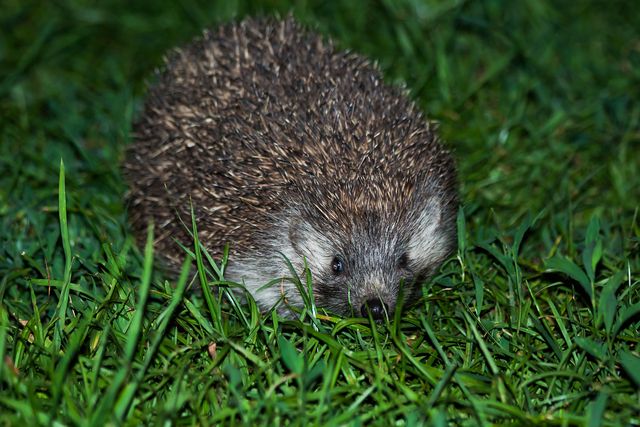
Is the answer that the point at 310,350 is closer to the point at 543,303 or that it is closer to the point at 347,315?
the point at 347,315

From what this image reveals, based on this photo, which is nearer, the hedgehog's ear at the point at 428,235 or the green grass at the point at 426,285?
the green grass at the point at 426,285

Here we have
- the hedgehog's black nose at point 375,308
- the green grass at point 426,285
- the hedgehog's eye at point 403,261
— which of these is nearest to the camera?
the green grass at point 426,285

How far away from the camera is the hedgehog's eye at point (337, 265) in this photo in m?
4.21

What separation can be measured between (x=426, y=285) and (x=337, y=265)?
598 mm

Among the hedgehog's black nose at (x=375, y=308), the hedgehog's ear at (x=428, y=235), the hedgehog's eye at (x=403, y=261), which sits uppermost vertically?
the hedgehog's ear at (x=428, y=235)

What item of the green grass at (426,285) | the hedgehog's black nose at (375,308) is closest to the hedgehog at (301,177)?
the hedgehog's black nose at (375,308)

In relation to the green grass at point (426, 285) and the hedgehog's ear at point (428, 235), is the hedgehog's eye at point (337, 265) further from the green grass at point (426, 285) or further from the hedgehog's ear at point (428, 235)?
the hedgehog's ear at point (428, 235)

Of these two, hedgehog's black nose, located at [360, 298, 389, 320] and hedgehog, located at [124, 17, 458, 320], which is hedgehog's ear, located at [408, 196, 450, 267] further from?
hedgehog's black nose, located at [360, 298, 389, 320]

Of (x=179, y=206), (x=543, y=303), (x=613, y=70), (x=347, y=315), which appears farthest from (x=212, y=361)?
(x=613, y=70)

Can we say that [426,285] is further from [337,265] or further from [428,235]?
[337,265]

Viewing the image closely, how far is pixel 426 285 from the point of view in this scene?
4512 mm

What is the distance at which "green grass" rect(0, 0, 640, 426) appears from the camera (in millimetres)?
3553

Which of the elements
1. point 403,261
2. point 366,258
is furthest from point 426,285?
point 366,258

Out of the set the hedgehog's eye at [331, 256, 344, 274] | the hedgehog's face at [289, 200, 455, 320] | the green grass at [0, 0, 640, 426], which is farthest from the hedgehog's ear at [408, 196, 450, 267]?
the hedgehog's eye at [331, 256, 344, 274]
